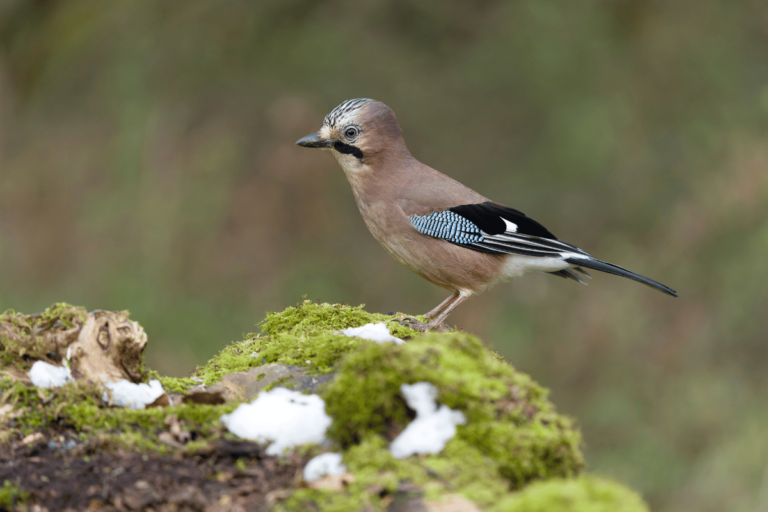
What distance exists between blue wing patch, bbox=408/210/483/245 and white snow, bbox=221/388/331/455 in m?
3.01

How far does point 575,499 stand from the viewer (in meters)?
2.00

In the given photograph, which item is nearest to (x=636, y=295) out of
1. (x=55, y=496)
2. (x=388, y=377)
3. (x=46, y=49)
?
(x=388, y=377)

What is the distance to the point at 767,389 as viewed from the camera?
29.3 ft

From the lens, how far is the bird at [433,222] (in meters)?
5.84

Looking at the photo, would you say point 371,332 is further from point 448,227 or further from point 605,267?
point 605,267

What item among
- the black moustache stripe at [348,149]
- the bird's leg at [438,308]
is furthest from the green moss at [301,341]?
the black moustache stripe at [348,149]

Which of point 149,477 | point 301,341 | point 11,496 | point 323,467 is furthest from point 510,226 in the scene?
point 11,496

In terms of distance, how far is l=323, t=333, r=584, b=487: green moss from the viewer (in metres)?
2.57

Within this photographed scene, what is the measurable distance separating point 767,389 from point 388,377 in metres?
8.23

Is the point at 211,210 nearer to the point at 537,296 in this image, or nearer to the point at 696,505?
the point at 537,296

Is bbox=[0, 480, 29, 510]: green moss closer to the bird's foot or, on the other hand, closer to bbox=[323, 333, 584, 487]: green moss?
bbox=[323, 333, 584, 487]: green moss

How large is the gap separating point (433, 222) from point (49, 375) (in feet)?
11.4

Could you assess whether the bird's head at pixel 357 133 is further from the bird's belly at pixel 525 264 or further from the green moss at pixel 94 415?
the green moss at pixel 94 415

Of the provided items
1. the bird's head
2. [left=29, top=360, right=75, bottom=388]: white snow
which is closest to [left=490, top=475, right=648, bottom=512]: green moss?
[left=29, top=360, right=75, bottom=388]: white snow
